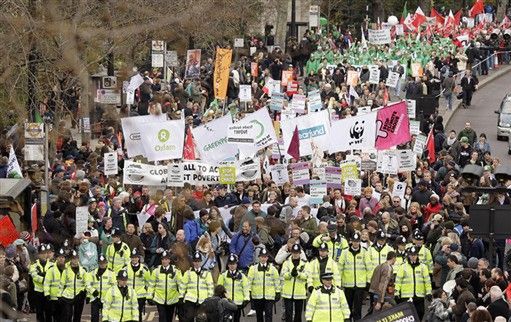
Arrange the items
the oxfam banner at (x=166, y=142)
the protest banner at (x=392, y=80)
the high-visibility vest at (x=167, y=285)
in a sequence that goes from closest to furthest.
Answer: the high-visibility vest at (x=167, y=285)
the oxfam banner at (x=166, y=142)
the protest banner at (x=392, y=80)

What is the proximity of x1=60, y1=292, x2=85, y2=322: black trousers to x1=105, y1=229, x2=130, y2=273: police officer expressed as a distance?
88cm

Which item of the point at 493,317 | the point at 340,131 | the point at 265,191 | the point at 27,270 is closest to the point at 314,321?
the point at 493,317

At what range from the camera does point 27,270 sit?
22.2 meters

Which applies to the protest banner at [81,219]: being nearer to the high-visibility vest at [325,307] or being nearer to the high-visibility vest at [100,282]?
the high-visibility vest at [100,282]

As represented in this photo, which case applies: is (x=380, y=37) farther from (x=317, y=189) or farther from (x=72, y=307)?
(x=72, y=307)

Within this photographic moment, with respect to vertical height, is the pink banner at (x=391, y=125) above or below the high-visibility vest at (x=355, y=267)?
above

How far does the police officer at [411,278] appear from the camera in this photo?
69.6 feet

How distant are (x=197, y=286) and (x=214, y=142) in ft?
25.1

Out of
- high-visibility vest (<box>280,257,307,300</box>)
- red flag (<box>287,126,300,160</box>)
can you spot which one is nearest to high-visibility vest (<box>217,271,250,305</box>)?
high-visibility vest (<box>280,257,307,300</box>)

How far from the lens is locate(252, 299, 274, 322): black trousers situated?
2142 cm

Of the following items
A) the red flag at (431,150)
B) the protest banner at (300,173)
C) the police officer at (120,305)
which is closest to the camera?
the police officer at (120,305)

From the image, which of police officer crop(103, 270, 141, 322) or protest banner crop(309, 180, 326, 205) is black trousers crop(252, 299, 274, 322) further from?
protest banner crop(309, 180, 326, 205)

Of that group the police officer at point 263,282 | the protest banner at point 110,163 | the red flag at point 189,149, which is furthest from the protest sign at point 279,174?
the police officer at point 263,282

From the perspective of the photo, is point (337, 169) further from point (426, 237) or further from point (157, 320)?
point (157, 320)
